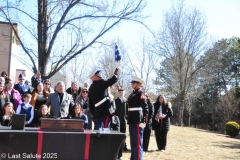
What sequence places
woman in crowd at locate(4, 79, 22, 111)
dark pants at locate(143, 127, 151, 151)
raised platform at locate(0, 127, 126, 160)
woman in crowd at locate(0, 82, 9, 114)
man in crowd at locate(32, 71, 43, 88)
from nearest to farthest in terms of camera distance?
1. raised platform at locate(0, 127, 126, 160)
2. woman in crowd at locate(0, 82, 9, 114)
3. woman in crowd at locate(4, 79, 22, 111)
4. dark pants at locate(143, 127, 151, 151)
5. man in crowd at locate(32, 71, 43, 88)

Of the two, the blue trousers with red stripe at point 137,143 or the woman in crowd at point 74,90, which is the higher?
the woman in crowd at point 74,90

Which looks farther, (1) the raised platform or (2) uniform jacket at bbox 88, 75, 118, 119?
(2) uniform jacket at bbox 88, 75, 118, 119

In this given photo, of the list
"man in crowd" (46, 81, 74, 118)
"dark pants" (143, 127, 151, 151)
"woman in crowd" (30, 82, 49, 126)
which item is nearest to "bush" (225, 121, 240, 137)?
"dark pants" (143, 127, 151, 151)

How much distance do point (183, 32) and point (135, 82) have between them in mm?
21999

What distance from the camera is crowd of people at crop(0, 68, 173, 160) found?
5.62m

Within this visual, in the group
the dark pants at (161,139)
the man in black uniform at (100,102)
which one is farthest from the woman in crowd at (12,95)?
the dark pants at (161,139)

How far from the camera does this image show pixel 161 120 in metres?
9.11

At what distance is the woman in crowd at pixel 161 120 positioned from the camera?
9.07 metres

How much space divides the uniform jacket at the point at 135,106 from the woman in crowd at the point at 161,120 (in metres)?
2.80

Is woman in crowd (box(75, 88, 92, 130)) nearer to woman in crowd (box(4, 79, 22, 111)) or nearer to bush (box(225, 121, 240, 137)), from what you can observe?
woman in crowd (box(4, 79, 22, 111))

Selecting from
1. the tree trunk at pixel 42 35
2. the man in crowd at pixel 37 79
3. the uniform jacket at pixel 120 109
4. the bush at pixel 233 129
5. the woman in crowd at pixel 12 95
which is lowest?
the bush at pixel 233 129

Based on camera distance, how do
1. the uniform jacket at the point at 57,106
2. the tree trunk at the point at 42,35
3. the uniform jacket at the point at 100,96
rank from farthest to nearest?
Result: the tree trunk at the point at 42,35 < the uniform jacket at the point at 57,106 < the uniform jacket at the point at 100,96

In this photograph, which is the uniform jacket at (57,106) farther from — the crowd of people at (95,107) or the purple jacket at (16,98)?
the purple jacket at (16,98)

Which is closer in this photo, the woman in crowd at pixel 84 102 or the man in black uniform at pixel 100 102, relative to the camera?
the man in black uniform at pixel 100 102
